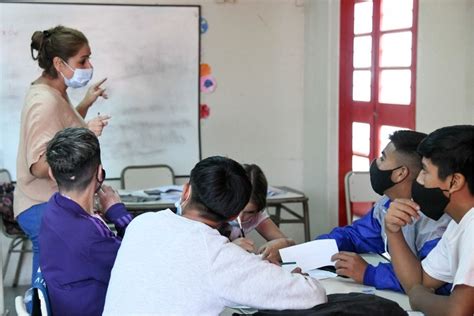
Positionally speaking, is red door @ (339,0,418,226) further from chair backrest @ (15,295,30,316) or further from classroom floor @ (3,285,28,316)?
chair backrest @ (15,295,30,316)

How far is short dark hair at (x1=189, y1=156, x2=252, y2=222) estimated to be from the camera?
1.68 m

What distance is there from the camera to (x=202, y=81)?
501cm

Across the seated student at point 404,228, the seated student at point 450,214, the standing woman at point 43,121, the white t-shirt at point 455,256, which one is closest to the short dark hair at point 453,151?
the seated student at point 450,214

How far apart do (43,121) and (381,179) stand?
134cm

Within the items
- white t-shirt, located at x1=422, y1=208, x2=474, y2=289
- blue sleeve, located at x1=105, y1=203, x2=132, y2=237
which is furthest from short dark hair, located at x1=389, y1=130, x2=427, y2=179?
blue sleeve, located at x1=105, y1=203, x2=132, y2=237

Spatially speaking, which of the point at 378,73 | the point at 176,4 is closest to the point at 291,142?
the point at 378,73

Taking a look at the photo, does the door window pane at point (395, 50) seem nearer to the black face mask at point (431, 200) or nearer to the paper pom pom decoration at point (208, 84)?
the paper pom pom decoration at point (208, 84)

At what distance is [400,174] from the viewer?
231cm

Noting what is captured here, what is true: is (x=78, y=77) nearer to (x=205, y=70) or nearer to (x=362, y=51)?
(x=205, y=70)

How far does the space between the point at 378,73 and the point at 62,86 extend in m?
2.39

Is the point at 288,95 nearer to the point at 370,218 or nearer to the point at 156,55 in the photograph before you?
the point at 156,55

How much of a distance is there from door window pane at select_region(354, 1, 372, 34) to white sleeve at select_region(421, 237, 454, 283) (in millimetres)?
2835

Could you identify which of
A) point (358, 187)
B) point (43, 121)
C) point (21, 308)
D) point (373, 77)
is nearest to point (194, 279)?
point (21, 308)

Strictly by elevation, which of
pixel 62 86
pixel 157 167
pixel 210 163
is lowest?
pixel 157 167
